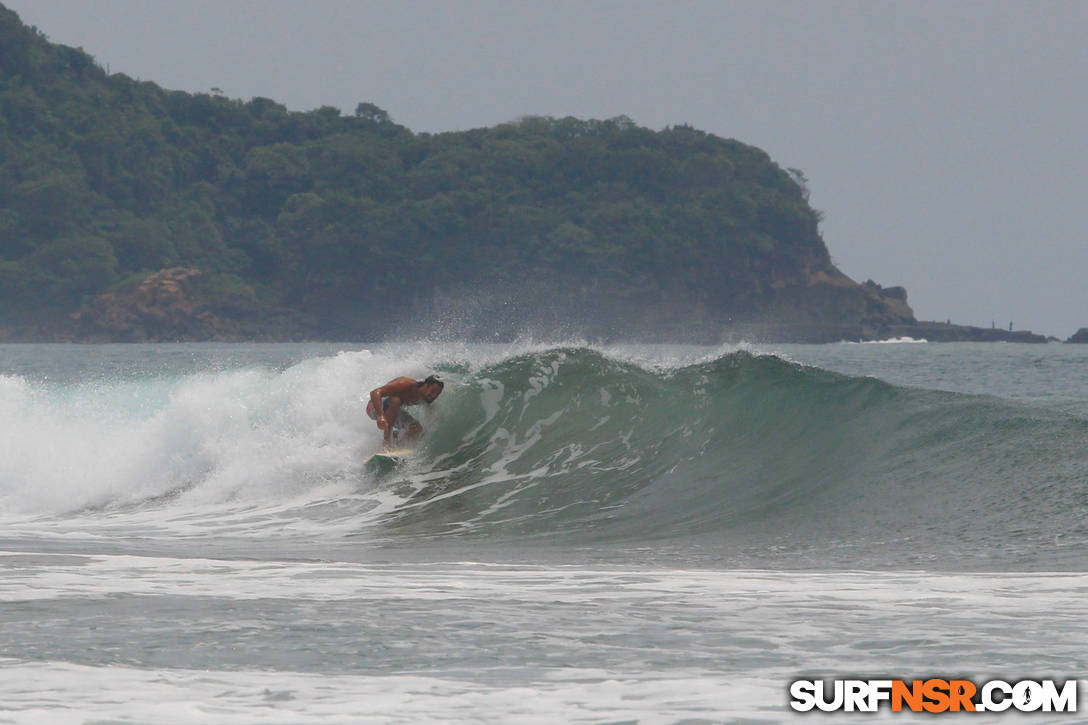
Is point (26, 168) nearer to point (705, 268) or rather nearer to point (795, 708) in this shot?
point (705, 268)

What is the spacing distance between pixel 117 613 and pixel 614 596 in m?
3.09

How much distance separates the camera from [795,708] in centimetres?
610

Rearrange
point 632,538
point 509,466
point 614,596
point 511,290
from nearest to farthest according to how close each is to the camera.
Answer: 1. point 614,596
2. point 632,538
3. point 509,466
4. point 511,290

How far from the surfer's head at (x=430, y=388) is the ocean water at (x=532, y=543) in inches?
23.9

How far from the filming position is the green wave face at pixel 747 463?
41.3ft

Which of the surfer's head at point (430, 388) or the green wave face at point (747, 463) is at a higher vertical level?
the surfer's head at point (430, 388)

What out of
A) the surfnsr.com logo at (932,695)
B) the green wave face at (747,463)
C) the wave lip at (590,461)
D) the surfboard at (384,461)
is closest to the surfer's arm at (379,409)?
the surfboard at (384,461)

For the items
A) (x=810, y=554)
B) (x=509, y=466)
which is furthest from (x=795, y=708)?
(x=509, y=466)

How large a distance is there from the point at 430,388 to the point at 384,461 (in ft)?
4.26

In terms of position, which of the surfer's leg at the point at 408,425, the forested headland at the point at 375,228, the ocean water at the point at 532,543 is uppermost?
the forested headland at the point at 375,228

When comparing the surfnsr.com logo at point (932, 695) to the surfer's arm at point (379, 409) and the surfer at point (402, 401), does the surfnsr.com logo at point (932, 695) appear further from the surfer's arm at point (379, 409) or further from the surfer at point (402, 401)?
the surfer at point (402, 401)

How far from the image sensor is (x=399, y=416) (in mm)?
17188

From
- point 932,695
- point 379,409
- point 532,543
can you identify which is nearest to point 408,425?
point 379,409

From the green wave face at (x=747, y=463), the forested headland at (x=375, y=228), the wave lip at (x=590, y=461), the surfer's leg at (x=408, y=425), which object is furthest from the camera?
the forested headland at (x=375, y=228)
